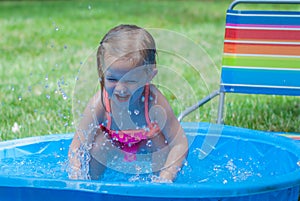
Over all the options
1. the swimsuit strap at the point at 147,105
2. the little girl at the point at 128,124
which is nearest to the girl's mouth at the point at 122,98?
the little girl at the point at 128,124

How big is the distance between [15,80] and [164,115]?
2553 mm

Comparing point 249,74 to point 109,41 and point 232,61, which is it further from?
point 109,41

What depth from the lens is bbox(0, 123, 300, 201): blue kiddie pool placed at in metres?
1.79

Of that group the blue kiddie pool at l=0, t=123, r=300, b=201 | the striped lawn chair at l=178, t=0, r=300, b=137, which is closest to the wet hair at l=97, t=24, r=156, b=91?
the blue kiddie pool at l=0, t=123, r=300, b=201

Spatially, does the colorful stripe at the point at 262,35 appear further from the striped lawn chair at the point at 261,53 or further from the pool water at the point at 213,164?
the pool water at the point at 213,164

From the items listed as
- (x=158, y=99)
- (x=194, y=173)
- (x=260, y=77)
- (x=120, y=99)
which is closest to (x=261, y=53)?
(x=260, y=77)

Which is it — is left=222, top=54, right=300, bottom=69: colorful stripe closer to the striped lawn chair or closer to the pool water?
the striped lawn chair

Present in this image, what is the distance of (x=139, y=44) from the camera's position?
217 centimetres

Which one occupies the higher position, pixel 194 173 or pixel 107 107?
pixel 107 107

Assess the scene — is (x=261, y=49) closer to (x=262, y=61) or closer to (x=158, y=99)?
(x=262, y=61)

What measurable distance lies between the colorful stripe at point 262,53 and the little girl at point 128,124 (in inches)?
37.6

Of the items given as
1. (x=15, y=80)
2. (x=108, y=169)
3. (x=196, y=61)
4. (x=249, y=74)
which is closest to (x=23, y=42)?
(x=15, y=80)

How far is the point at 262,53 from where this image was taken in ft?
10.6

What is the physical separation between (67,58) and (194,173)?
3073 mm
